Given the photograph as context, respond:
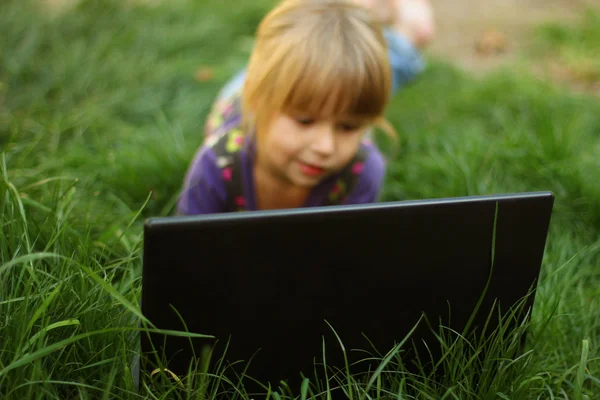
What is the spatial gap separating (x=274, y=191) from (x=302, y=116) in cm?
39

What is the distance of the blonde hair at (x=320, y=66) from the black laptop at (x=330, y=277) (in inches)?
23.8

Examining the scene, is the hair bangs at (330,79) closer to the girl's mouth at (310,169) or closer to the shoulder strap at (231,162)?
the girl's mouth at (310,169)

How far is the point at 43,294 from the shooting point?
105 cm

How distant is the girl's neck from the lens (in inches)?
73.1

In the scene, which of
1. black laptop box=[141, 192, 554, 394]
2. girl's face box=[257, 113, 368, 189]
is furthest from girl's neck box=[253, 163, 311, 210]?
black laptop box=[141, 192, 554, 394]

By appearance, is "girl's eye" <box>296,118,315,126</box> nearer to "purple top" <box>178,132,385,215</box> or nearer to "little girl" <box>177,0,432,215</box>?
"little girl" <box>177,0,432,215</box>

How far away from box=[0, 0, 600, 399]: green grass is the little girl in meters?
0.23

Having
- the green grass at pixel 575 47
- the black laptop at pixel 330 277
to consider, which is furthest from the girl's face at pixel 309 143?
the green grass at pixel 575 47

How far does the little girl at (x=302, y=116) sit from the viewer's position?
1.52 m

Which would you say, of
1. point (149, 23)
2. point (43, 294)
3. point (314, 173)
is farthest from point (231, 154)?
point (149, 23)

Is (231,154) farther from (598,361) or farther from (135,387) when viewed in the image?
(598,361)

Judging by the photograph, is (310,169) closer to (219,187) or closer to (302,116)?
(302,116)

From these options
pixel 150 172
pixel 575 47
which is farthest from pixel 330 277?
pixel 575 47

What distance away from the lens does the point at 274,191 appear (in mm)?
1884
